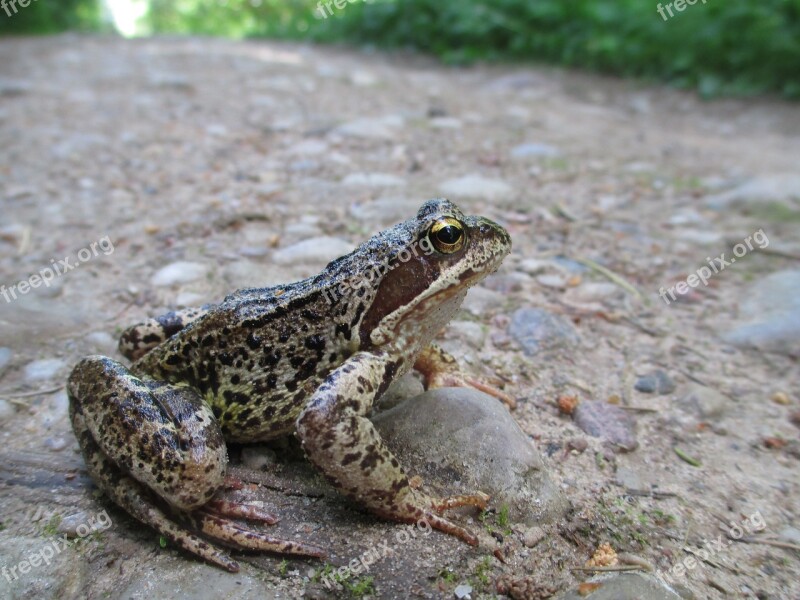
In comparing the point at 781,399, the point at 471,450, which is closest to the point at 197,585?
the point at 471,450

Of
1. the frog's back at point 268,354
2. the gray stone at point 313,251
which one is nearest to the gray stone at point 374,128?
the gray stone at point 313,251

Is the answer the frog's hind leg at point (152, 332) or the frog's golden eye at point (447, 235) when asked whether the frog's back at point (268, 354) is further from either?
the frog's golden eye at point (447, 235)

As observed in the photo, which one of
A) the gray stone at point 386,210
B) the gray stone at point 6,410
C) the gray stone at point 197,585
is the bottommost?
the gray stone at point 197,585

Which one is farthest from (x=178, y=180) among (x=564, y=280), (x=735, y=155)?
(x=735, y=155)

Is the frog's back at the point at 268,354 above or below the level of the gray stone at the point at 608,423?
above

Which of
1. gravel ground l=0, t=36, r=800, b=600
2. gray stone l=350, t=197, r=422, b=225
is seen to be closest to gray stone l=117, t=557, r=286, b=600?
gravel ground l=0, t=36, r=800, b=600
